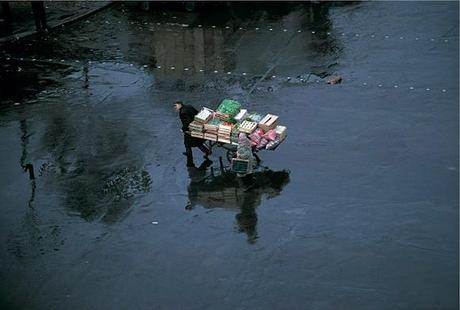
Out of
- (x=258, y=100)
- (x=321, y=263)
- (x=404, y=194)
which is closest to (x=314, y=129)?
(x=258, y=100)

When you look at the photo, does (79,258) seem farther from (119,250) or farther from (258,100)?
(258,100)

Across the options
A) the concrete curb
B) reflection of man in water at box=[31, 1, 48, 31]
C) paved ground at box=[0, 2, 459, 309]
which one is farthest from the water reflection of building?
reflection of man in water at box=[31, 1, 48, 31]

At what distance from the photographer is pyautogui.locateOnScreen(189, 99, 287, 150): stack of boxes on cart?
1598cm

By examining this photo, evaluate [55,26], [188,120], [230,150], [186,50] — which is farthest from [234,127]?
[55,26]

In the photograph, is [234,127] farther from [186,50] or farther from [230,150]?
[186,50]

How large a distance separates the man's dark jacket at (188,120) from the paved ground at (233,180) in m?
0.65

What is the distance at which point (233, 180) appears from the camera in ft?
52.6

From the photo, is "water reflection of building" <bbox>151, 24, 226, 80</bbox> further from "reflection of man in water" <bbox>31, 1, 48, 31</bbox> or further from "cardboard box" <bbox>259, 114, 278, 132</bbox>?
"cardboard box" <bbox>259, 114, 278, 132</bbox>

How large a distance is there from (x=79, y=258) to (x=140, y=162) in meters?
3.99

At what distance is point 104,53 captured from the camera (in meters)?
24.5

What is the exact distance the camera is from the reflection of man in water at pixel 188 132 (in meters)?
16.5

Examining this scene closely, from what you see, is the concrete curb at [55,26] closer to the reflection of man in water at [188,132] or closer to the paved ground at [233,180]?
the paved ground at [233,180]

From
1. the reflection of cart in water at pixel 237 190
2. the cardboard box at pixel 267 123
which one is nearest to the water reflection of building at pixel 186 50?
the cardboard box at pixel 267 123

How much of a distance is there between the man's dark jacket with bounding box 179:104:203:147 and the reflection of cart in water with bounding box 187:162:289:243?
0.60 m
